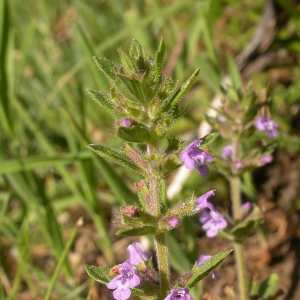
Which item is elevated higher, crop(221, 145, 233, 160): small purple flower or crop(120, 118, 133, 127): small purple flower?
crop(221, 145, 233, 160): small purple flower

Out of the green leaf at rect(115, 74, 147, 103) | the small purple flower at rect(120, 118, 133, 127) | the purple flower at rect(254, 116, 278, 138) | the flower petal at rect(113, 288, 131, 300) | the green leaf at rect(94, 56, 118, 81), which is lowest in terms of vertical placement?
the flower petal at rect(113, 288, 131, 300)

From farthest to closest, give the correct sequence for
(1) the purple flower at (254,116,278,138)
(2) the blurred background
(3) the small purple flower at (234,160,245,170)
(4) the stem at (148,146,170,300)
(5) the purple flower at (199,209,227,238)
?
(2) the blurred background → (3) the small purple flower at (234,160,245,170) → (1) the purple flower at (254,116,278,138) → (5) the purple flower at (199,209,227,238) → (4) the stem at (148,146,170,300)

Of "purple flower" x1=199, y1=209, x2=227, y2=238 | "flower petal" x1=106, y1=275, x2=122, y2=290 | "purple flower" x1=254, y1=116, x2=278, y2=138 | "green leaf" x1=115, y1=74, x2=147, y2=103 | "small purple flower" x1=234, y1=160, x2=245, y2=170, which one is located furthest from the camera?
"small purple flower" x1=234, y1=160, x2=245, y2=170

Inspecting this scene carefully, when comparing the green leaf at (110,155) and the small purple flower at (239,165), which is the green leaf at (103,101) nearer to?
the green leaf at (110,155)

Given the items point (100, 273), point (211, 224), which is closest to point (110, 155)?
point (100, 273)

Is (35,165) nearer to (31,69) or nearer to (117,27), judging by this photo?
(31,69)

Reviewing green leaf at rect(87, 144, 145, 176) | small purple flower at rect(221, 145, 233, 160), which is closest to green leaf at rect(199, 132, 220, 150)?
green leaf at rect(87, 144, 145, 176)

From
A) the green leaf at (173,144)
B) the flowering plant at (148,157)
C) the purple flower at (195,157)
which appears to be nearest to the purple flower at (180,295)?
the flowering plant at (148,157)

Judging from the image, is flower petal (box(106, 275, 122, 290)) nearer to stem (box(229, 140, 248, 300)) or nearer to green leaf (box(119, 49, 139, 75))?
green leaf (box(119, 49, 139, 75))
